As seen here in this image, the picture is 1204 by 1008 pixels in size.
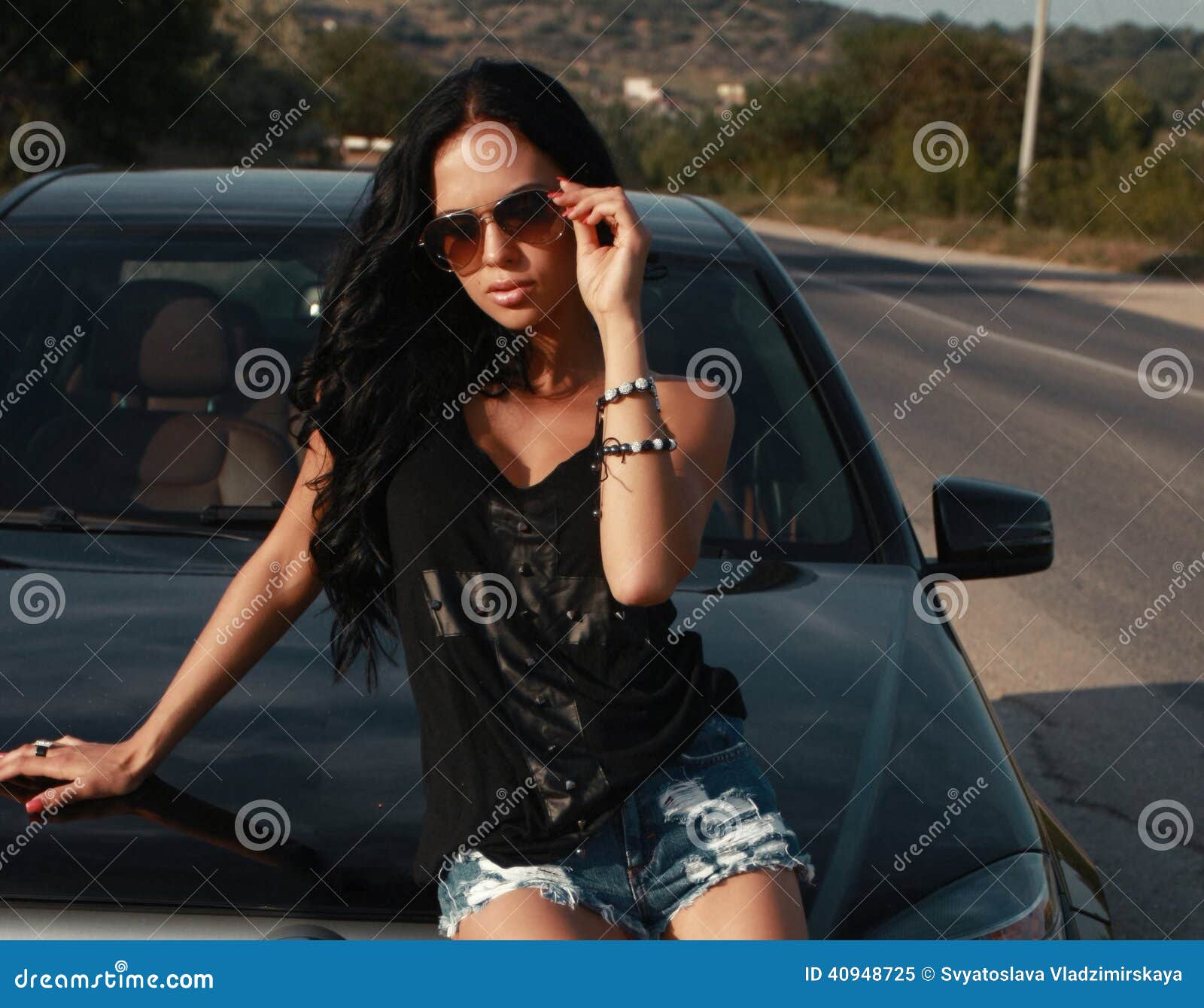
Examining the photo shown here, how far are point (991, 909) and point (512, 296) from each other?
95cm

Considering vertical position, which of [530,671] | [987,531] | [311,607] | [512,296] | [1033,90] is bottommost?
[530,671]

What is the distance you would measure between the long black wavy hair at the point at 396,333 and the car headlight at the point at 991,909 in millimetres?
781

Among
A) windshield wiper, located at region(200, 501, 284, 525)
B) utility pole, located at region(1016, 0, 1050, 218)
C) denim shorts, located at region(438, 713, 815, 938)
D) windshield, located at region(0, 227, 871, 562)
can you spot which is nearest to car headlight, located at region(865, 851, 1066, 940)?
denim shorts, located at region(438, 713, 815, 938)

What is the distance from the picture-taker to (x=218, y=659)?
2.04 m

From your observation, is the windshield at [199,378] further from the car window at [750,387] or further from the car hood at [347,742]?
the car hood at [347,742]

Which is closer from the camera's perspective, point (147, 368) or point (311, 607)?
point (311, 607)

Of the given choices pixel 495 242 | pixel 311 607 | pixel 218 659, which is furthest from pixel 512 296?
pixel 311 607

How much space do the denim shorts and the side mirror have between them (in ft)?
3.84

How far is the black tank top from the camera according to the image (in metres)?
1.76

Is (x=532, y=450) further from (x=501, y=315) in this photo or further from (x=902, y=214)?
(x=902, y=214)

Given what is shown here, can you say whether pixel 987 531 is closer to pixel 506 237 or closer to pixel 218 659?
pixel 506 237

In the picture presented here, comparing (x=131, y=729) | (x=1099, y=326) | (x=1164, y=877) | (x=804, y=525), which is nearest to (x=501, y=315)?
(x=131, y=729)

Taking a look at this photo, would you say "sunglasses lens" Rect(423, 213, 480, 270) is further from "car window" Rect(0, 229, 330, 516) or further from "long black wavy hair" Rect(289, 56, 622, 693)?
"car window" Rect(0, 229, 330, 516)

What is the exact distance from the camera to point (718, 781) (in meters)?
1.78
